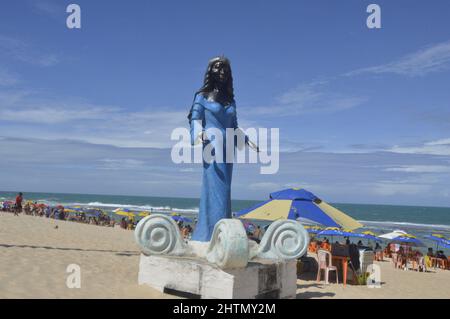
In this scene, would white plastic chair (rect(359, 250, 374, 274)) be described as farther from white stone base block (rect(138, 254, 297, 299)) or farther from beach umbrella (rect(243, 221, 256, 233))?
beach umbrella (rect(243, 221, 256, 233))

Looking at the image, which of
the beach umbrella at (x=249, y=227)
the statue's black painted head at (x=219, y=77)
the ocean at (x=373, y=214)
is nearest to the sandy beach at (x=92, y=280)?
the statue's black painted head at (x=219, y=77)

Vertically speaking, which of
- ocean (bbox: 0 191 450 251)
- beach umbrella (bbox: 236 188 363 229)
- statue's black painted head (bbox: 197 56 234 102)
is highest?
statue's black painted head (bbox: 197 56 234 102)

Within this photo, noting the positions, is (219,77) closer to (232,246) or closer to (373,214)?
(232,246)

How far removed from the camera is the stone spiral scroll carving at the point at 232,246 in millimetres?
5309

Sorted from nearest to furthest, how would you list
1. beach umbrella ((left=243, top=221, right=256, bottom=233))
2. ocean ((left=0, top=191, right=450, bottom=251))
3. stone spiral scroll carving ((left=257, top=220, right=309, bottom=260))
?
stone spiral scroll carving ((left=257, top=220, right=309, bottom=260)) < beach umbrella ((left=243, top=221, right=256, bottom=233)) < ocean ((left=0, top=191, right=450, bottom=251))

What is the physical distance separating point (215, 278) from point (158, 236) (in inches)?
50.1

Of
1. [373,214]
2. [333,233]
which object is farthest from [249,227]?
[373,214]

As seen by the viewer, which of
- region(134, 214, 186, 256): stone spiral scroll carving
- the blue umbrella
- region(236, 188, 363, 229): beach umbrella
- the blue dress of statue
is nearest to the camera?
region(134, 214, 186, 256): stone spiral scroll carving

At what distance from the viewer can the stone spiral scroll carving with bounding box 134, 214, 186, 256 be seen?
6.29 metres

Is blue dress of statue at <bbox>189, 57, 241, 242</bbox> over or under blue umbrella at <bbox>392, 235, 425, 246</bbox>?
over

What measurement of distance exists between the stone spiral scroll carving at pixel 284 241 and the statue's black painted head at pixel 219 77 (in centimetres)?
247

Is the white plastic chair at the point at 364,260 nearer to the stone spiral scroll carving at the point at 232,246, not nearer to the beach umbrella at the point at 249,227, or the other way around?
the stone spiral scroll carving at the point at 232,246

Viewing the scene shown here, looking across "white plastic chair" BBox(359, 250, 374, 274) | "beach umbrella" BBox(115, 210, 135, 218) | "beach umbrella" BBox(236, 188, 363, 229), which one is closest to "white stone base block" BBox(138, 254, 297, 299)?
"beach umbrella" BBox(236, 188, 363, 229)
